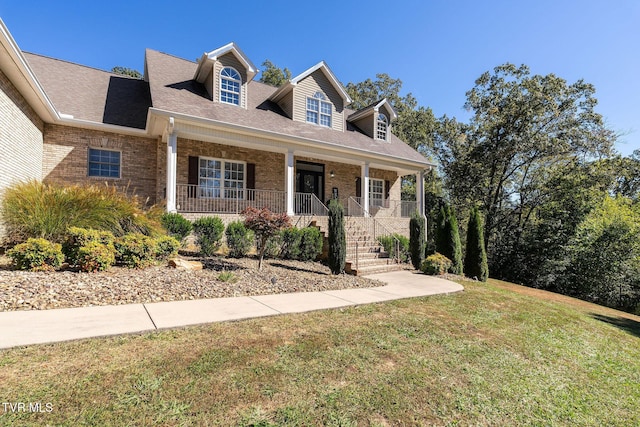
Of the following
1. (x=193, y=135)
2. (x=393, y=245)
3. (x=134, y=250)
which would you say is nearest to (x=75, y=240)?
(x=134, y=250)

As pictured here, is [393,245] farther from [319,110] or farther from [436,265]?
[319,110]

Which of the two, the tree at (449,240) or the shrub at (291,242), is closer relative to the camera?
the shrub at (291,242)

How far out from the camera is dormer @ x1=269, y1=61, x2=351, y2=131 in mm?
13492

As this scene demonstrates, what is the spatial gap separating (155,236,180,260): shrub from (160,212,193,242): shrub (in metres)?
1.11

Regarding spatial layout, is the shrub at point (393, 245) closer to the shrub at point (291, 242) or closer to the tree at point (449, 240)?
the tree at point (449, 240)

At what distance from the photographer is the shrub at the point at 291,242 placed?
33.1 ft

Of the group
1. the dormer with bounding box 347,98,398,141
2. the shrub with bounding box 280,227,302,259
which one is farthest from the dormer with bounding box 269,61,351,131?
→ the shrub with bounding box 280,227,302,259

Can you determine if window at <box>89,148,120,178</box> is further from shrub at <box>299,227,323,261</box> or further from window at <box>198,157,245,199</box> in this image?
shrub at <box>299,227,323,261</box>

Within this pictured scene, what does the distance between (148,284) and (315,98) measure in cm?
1115

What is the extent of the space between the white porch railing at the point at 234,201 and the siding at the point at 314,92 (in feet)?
11.8

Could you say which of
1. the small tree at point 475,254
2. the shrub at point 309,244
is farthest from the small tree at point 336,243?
the small tree at point 475,254

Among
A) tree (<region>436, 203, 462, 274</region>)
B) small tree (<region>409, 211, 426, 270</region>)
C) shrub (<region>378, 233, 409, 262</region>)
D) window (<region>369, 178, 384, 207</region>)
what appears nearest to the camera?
small tree (<region>409, 211, 426, 270</region>)

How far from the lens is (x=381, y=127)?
1650cm

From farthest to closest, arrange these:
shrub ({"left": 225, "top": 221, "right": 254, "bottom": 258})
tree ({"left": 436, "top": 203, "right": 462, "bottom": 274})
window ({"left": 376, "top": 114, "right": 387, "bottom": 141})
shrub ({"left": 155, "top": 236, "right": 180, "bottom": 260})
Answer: window ({"left": 376, "top": 114, "right": 387, "bottom": 141}) < tree ({"left": 436, "top": 203, "right": 462, "bottom": 274}) < shrub ({"left": 225, "top": 221, "right": 254, "bottom": 258}) < shrub ({"left": 155, "top": 236, "right": 180, "bottom": 260})
